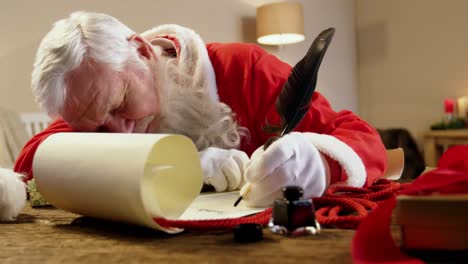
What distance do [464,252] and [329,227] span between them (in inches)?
6.2

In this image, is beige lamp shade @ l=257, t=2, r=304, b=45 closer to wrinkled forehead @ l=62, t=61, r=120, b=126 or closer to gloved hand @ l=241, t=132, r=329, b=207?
wrinkled forehead @ l=62, t=61, r=120, b=126

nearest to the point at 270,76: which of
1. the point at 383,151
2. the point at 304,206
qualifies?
the point at 383,151

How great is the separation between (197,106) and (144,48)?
0.17 metres

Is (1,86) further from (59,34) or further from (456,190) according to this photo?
(456,190)

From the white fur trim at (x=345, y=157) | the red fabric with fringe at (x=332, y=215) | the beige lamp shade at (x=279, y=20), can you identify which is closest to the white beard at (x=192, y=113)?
the white fur trim at (x=345, y=157)

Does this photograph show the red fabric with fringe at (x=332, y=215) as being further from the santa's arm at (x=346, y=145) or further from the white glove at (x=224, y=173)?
the white glove at (x=224, y=173)

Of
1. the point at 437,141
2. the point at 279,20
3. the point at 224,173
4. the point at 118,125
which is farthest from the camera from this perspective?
the point at 437,141

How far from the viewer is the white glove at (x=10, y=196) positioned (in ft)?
2.28

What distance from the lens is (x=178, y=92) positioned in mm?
1124

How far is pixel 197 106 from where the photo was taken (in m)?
1.13

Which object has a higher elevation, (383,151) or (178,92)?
(178,92)

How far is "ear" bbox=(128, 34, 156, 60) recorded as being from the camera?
1.09 metres

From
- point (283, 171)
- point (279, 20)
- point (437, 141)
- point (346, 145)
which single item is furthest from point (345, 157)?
point (437, 141)

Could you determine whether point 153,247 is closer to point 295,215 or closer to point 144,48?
point 295,215
